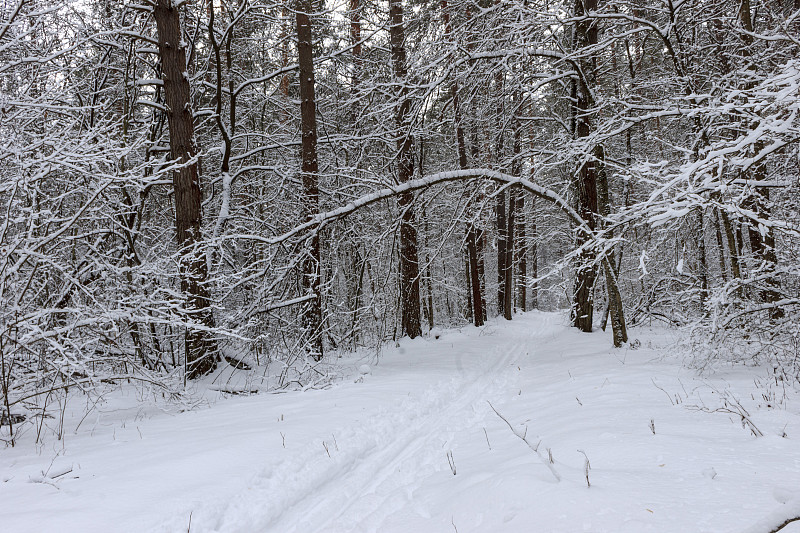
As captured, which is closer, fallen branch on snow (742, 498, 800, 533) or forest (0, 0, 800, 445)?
fallen branch on snow (742, 498, 800, 533)

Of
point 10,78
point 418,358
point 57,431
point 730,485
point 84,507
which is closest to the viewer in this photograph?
point 730,485

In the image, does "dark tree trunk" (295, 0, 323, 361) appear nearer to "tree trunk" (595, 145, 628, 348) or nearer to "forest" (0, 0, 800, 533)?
"forest" (0, 0, 800, 533)

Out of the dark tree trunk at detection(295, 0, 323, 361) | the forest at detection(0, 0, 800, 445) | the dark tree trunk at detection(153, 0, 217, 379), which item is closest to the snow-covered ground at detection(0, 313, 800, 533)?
the forest at detection(0, 0, 800, 445)

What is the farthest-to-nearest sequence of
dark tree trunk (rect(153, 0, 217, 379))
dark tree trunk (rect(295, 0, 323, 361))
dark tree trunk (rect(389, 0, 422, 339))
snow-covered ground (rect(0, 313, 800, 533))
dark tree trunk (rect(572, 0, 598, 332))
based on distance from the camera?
dark tree trunk (rect(389, 0, 422, 339)), dark tree trunk (rect(295, 0, 323, 361)), dark tree trunk (rect(572, 0, 598, 332)), dark tree trunk (rect(153, 0, 217, 379)), snow-covered ground (rect(0, 313, 800, 533))

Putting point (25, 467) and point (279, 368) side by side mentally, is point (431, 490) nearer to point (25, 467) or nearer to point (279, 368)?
point (25, 467)

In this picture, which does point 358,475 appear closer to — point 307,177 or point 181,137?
point 181,137

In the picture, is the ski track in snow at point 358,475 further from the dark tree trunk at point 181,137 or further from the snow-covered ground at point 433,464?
the dark tree trunk at point 181,137

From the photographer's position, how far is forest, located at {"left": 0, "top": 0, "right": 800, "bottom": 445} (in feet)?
17.1

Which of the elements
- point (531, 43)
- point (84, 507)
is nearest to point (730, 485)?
point (84, 507)

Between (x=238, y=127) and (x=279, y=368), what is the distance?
6.99 meters

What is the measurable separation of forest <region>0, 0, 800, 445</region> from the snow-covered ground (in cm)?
102

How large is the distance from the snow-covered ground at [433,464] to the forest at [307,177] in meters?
1.02

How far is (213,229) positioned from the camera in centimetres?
859

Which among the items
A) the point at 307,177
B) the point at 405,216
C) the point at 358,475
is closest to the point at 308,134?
the point at 307,177
